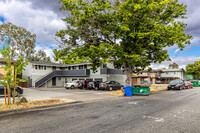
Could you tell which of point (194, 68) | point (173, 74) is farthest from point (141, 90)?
point (173, 74)

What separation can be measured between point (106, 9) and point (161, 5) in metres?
6.37

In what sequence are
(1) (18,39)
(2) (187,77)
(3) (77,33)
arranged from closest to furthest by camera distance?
(3) (77,33), (1) (18,39), (2) (187,77)

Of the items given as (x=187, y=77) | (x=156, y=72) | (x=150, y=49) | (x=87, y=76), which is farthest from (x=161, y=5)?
(x=187, y=77)

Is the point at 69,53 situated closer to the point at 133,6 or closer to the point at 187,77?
the point at 133,6

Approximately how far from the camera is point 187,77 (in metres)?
64.6

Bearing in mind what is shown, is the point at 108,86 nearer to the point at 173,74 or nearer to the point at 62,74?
the point at 62,74

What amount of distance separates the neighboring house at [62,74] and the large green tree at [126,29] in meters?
13.2

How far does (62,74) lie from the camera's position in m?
39.4

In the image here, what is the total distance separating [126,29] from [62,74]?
26.6 meters

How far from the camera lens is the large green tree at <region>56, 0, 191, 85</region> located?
17.3 metres

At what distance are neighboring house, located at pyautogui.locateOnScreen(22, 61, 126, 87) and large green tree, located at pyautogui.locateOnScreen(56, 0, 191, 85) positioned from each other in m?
13.2

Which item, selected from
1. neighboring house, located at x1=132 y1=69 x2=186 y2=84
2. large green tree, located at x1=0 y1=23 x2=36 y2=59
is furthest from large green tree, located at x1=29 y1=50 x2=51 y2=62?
neighboring house, located at x1=132 y1=69 x2=186 y2=84

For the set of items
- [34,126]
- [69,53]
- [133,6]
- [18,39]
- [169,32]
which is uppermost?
[18,39]

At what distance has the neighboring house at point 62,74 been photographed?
111ft
